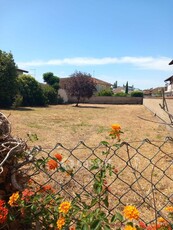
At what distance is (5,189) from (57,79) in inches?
1588

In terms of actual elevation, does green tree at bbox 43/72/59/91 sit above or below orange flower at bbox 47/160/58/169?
above

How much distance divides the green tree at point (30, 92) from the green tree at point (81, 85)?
4.55m

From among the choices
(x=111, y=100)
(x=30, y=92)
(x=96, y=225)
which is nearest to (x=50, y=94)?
(x=30, y=92)

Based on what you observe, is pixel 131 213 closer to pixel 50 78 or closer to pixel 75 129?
pixel 75 129

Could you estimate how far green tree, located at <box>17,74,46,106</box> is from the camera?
2694 centimetres

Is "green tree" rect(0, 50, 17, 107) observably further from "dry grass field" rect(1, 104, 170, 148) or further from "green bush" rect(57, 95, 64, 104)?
"green bush" rect(57, 95, 64, 104)

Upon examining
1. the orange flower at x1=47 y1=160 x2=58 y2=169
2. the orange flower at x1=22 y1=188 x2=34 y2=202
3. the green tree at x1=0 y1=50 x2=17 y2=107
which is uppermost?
the green tree at x1=0 y1=50 x2=17 y2=107

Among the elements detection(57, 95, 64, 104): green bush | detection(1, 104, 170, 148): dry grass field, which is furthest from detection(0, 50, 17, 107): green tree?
detection(57, 95, 64, 104): green bush

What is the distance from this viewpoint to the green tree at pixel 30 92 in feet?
88.4

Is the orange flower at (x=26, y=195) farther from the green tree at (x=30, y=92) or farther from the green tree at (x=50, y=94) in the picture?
the green tree at (x=50, y=94)

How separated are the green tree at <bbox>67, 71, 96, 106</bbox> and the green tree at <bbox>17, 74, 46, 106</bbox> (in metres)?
4.55

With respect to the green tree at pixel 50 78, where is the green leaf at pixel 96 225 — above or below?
below

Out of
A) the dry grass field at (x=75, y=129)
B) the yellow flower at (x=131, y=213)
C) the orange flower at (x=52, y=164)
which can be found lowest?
the dry grass field at (x=75, y=129)

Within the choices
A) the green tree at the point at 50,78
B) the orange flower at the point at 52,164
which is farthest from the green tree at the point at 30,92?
the orange flower at the point at 52,164
